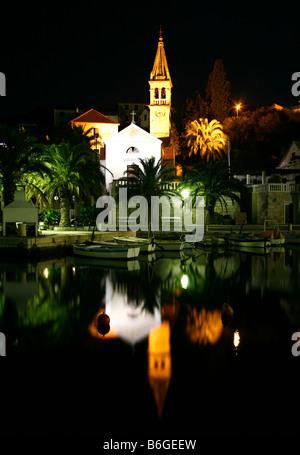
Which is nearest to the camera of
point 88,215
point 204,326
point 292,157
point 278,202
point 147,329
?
point 147,329

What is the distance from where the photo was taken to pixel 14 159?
24.3m

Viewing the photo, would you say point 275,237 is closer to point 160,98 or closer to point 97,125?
point 160,98

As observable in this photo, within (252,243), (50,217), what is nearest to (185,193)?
(252,243)

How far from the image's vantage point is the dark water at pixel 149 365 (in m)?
5.73

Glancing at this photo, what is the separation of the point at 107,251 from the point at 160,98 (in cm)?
3090

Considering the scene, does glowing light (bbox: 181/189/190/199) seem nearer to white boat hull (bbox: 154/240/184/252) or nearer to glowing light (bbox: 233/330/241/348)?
white boat hull (bbox: 154/240/184/252)

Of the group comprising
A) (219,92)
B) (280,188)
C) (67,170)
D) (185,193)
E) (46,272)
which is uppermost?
(219,92)

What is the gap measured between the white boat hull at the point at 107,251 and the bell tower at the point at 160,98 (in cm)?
2889

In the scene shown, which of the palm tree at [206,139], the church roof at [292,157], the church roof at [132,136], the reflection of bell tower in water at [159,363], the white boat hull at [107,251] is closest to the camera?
the reflection of bell tower in water at [159,363]

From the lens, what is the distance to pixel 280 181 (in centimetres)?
3966

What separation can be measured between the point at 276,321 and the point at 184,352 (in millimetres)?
3478

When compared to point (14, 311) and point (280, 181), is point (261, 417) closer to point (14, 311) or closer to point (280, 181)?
point (14, 311)

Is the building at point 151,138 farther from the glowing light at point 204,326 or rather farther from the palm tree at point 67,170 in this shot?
the glowing light at point 204,326

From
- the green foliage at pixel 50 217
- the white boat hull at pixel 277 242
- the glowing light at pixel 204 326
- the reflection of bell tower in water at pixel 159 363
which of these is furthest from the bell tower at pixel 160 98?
the reflection of bell tower in water at pixel 159 363
